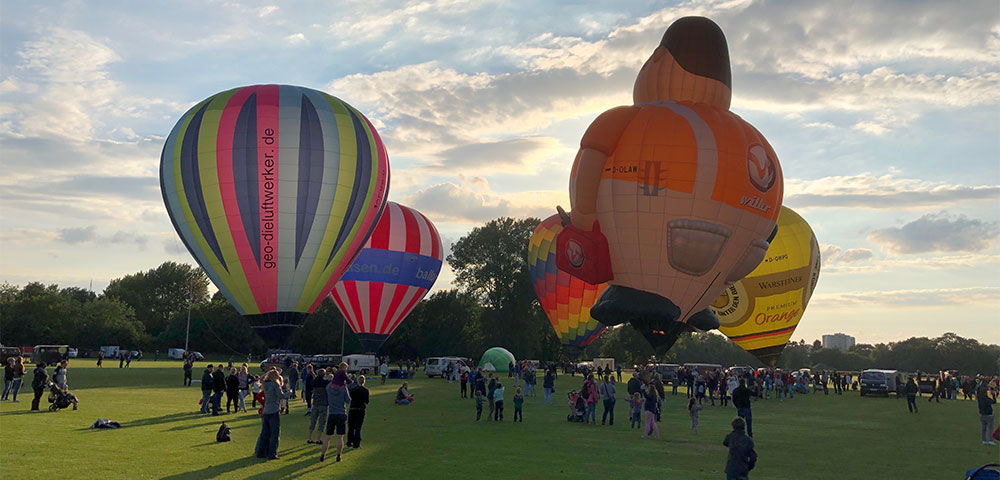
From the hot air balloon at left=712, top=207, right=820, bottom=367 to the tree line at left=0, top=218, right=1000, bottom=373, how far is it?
14.9m

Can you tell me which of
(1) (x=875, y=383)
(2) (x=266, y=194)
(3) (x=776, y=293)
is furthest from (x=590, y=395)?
(1) (x=875, y=383)

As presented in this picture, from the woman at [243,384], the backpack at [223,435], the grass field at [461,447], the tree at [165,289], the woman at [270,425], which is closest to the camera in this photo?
the grass field at [461,447]

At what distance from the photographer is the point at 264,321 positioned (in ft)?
96.1

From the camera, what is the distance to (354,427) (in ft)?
47.7

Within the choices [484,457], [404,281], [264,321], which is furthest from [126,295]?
[484,457]

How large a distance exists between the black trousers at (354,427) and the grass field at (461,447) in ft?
1.37

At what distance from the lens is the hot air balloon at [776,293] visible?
112ft

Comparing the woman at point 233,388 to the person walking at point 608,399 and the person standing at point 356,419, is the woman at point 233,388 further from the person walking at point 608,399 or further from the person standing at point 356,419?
the person walking at point 608,399

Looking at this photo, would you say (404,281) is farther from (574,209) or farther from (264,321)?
(574,209)

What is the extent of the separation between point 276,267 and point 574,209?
11936 mm

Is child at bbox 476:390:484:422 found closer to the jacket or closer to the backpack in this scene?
the backpack

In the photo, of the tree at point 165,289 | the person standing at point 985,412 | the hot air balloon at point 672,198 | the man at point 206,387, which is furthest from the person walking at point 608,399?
the tree at point 165,289

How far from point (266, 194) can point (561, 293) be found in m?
21.7

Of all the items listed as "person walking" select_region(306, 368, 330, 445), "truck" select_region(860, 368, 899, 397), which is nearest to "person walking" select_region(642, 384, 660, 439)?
"person walking" select_region(306, 368, 330, 445)
